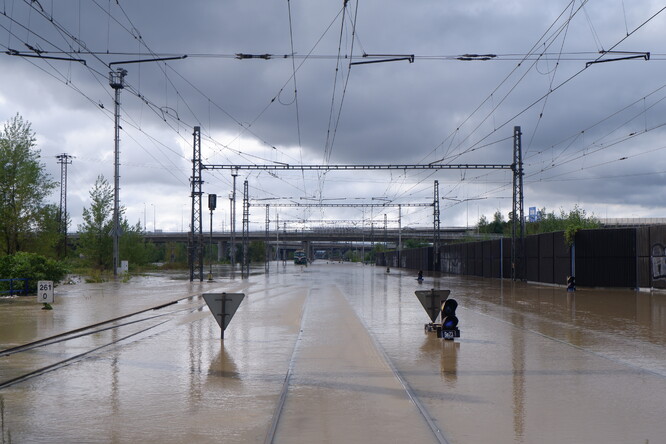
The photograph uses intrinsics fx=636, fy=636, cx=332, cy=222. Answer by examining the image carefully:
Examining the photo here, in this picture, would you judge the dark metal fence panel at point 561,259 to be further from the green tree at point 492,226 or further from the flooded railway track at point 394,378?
the green tree at point 492,226

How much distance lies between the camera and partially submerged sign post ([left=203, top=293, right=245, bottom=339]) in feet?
48.0

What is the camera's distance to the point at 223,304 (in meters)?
14.7

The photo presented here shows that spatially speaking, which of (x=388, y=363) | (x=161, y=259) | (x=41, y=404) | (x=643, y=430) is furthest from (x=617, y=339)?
(x=161, y=259)

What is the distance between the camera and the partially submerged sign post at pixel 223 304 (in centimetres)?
1462

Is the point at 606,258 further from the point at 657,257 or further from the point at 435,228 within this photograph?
the point at 435,228

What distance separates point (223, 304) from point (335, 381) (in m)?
5.29

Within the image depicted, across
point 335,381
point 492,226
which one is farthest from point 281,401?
point 492,226

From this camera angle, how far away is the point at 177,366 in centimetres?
1152

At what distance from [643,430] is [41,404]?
754cm

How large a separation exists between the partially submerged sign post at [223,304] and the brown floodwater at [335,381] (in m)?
0.59

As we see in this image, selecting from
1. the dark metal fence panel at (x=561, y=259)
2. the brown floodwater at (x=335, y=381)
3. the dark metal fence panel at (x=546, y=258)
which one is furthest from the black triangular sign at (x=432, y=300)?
the dark metal fence panel at (x=546, y=258)

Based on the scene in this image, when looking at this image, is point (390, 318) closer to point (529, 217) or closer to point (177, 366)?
point (177, 366)

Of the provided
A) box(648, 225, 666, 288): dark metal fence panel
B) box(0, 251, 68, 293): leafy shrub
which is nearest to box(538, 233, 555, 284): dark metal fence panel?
box(648, 225, 666, 288): dark metal fence panel

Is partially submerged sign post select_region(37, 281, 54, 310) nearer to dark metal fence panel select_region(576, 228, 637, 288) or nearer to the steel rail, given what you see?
the steel rail
